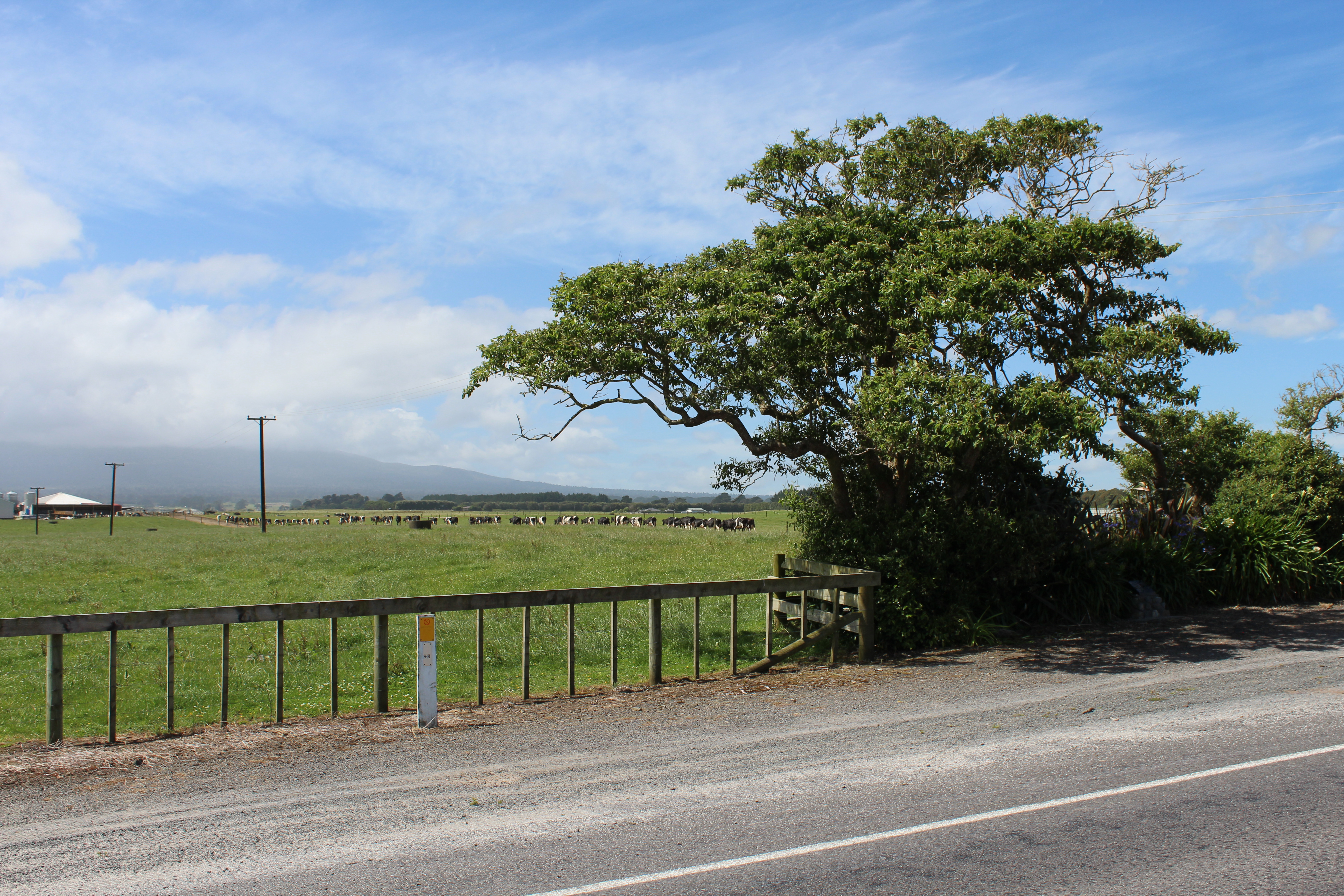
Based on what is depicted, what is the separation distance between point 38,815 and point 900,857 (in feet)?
18.7

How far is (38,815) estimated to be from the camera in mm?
5977

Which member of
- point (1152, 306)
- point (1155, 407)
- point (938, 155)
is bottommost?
point (1155, 407)

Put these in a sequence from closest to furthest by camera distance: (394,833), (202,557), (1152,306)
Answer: (394,833) → (1152,306) → (202,557)

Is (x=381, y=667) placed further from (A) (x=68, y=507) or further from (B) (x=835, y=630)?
(A) (x=68, y=507)

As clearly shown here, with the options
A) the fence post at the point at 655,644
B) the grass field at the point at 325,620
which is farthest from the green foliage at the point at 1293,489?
the fence post at the point at 655,644

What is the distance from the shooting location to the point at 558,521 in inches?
2894

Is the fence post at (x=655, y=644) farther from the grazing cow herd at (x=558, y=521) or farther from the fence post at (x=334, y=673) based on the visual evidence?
the grazing cow herd at (x=558, y=521)

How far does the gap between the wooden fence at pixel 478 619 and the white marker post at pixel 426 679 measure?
412mm

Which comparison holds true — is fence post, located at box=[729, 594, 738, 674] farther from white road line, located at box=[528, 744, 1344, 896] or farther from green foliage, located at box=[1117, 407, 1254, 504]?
green foliage, located at box=[1117, 407, 1254, 504]

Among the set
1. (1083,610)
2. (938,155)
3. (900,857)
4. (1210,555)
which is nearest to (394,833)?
(900,857)

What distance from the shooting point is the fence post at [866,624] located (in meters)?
11.7

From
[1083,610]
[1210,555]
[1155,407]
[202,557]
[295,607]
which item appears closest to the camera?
[295,607]

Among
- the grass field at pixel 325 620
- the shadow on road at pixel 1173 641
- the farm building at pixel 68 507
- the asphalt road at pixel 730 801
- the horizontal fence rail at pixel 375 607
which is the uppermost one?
the horizontal fence rail at pixel 375 607

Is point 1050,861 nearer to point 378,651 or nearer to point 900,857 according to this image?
point 900,857
